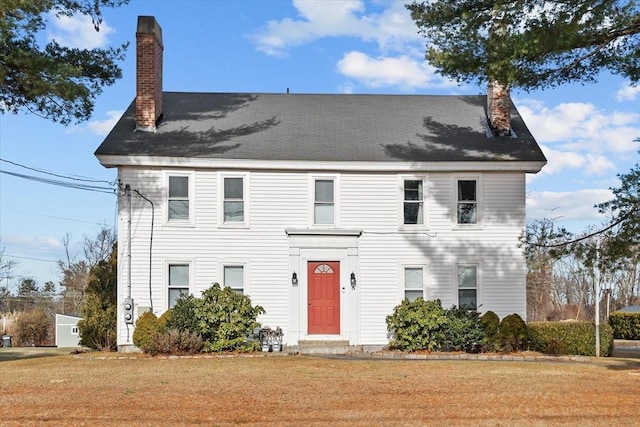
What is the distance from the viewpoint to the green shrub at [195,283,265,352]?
2178cm

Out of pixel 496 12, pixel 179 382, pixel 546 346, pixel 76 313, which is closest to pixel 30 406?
pixel 179 382

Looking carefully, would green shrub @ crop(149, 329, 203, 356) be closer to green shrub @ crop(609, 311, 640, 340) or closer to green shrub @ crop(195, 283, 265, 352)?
green shrub @ crop(195, 283, 265, 352)

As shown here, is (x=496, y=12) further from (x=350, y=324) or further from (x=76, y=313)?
(x=76, y=313)

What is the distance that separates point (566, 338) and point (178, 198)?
11760 millimetres

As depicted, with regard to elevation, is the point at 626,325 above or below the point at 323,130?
below

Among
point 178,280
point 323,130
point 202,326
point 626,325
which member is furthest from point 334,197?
point 626,325

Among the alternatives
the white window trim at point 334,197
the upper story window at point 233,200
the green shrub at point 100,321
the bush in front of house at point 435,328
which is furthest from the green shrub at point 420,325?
the green shrub at point 100,321

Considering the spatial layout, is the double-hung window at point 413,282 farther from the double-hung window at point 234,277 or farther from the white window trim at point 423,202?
the double-hung window at point 234,277

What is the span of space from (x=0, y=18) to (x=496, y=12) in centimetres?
1089

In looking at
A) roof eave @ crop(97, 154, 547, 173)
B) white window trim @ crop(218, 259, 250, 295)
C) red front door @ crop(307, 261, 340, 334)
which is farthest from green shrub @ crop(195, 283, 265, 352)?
roof eave @ crop(97, 154, 547, 173)

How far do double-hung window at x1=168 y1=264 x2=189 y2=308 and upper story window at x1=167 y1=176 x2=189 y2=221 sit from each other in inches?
55.2

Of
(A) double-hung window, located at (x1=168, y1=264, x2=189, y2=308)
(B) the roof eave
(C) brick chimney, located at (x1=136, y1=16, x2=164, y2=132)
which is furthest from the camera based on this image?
(C) brick chimney, located at (x1=136, y1=16, x2=164, y2=132)

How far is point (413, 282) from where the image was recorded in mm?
23875

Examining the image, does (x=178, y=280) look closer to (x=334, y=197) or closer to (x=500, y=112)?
(x=334, y=197)
